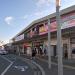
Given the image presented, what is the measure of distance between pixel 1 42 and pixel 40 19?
143 meters

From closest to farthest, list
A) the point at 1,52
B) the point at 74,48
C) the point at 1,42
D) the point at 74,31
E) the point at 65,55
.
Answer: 1. the point at 74,31
2. the point at 74,48
3. the point at 65,55
4. the point at 1,52
5. the point at 1,42

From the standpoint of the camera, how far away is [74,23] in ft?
112

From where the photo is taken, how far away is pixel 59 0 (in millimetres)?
9453

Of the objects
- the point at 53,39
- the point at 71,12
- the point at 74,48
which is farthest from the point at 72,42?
the point at 53,39

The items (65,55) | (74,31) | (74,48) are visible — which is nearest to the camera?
(74,31)

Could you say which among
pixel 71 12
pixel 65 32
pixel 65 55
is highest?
pixel 71 12

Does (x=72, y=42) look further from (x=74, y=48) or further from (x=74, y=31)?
(x=74, y=31)

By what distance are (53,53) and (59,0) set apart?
39159 mm

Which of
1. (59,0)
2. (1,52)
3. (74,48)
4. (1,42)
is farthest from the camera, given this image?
(1,42)

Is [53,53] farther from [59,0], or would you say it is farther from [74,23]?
[59,0]

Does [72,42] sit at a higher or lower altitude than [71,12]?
lower

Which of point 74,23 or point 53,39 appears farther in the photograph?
point 53,39

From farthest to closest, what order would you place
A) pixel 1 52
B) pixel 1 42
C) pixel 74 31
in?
pixel 1 42 → pixel 1 52 → pixel 74 31

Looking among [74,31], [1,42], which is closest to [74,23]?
[74,31]
